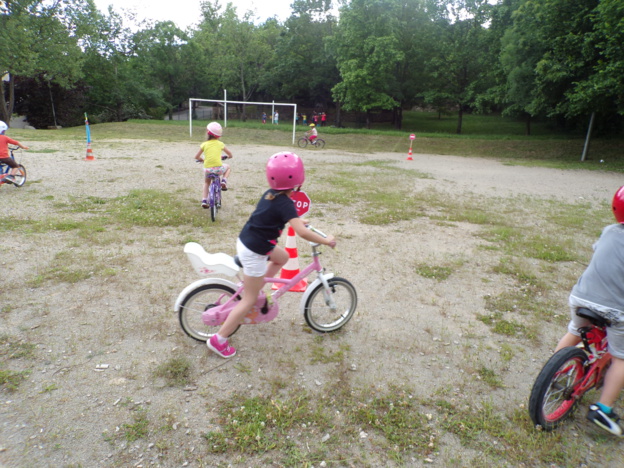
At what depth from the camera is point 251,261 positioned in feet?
10.7

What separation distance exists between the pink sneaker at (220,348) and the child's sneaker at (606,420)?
271 centimetres

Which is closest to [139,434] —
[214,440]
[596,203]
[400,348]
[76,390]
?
[214,440]

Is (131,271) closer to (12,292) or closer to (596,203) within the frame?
(12,292)

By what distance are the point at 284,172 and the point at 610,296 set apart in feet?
7.72

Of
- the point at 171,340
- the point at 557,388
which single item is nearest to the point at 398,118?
the point at 171,340

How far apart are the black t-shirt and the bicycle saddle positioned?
2089 millimetres

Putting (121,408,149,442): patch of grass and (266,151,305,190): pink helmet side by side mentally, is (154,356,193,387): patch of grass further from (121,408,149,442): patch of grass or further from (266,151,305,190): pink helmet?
(266,151,305,190): pink helmet

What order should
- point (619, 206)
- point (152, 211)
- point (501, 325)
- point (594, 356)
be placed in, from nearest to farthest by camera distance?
point (619, 206)
point (594, 356)
point (501, 325)
point (152, 211)

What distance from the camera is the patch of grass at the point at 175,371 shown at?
3.20 metres

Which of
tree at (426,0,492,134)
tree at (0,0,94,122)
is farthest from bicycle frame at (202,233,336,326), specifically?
tree at (0,0,94,122)

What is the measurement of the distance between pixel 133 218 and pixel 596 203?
449 inches

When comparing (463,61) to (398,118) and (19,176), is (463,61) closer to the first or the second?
(398,118)

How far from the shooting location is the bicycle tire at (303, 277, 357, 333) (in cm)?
385

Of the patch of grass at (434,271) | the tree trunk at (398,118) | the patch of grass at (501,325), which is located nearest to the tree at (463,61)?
the tree trunk at (398,118)
